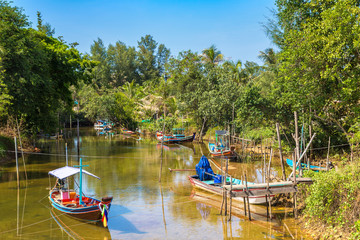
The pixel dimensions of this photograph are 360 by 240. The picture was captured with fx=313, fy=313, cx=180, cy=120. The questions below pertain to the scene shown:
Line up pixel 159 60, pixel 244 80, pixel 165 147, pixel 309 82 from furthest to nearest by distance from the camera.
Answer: pixel 159 60 → pixel 244 80 → pixel 165 147 → pixel 309 82

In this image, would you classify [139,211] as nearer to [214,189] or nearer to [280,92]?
[214,189]

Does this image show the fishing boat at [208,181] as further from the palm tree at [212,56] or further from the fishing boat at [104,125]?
the fishing boat at [104,125]

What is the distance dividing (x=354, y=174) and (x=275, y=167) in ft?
39.8

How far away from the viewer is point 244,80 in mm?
41250

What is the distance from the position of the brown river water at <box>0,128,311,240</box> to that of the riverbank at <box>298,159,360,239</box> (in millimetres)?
872

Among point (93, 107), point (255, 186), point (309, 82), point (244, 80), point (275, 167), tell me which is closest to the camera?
point (255, 186)

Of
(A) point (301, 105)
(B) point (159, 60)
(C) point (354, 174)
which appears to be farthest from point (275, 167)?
(B) point (159, 60)

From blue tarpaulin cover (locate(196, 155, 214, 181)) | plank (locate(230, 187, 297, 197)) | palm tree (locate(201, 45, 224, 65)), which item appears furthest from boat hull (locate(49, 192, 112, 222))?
palm tree (locate(201, 45, 224, 65))

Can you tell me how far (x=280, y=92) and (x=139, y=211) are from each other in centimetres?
1257

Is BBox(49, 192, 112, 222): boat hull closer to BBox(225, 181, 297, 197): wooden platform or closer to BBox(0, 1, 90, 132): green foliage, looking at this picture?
BBox(225, 181, 297, 197): wooden platform

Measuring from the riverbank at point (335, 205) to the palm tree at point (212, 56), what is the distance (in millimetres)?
32311

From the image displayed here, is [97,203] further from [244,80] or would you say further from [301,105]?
[244,80]

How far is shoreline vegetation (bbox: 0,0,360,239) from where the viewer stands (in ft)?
36.3

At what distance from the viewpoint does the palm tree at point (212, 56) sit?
4184 centimetres
